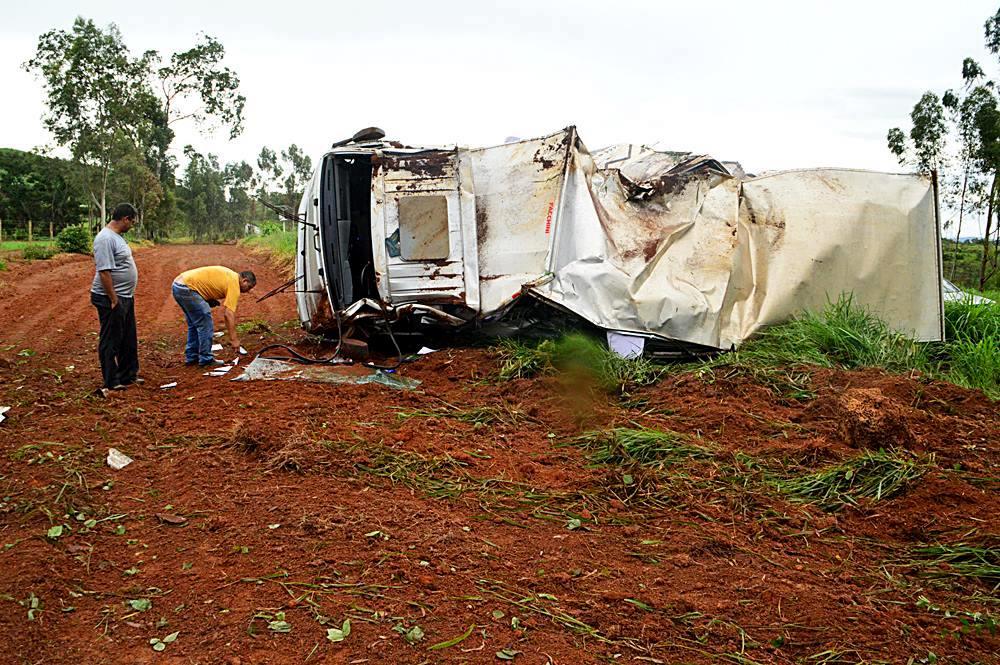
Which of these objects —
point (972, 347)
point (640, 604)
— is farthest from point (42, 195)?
point (640, 604)

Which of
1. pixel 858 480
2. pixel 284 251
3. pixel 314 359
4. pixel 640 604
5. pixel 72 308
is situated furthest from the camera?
pixel 284 251

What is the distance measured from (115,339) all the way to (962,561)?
6.15 metres

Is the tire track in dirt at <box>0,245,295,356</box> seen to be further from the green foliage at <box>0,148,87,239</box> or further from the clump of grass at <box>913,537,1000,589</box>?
the green foliage at <box>0,148,87,239</box>

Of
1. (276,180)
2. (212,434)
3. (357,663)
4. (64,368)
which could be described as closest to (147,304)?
(64,368)

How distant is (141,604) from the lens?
3.18 metres

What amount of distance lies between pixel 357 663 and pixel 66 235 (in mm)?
24400

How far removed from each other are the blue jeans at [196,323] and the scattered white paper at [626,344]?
385 centimetres

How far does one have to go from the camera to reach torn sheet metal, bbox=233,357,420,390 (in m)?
6.88

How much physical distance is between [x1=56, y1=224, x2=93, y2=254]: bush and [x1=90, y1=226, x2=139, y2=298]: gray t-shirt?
19006 millimetres

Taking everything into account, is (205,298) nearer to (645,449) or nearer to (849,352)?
(645,449)

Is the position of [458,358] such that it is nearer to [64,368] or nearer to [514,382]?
[514,382]

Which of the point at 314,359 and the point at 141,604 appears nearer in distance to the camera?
the point at 141,604

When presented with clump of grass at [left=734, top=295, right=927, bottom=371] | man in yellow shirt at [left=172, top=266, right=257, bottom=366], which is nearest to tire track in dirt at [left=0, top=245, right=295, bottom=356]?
man in yellow shirt at [left=172, top=266, right=257, bottom=366]

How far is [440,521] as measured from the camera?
12.9ft
